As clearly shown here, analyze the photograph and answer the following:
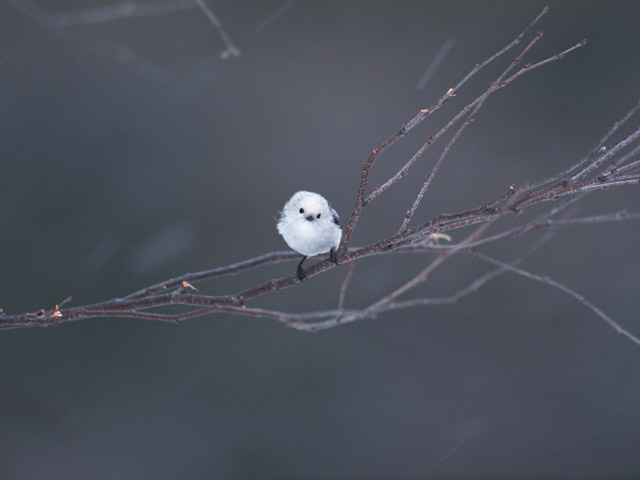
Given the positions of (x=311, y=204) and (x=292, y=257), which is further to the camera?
(x=311, y=204)

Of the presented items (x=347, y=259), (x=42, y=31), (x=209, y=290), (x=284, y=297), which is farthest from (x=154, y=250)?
(x=347, y=259)

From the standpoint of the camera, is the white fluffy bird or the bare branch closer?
the bare branch

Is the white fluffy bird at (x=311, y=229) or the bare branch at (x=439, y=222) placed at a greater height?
the white fluffy bird at (x=311, y=229)

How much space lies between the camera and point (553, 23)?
2668mm

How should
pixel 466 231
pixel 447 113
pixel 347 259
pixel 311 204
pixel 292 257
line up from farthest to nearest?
pixel 466 231
pixel 447 113
pixel 311 204
pixel 292 257
pixel 347 259

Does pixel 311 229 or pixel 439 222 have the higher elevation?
pixel 311 229

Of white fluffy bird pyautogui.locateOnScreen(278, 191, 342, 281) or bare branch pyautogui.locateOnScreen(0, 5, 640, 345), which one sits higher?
white fluffy bird pyautogui.locateOnScreen(278, 191, 342, 281)

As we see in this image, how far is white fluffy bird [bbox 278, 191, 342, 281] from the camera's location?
4.54 ft

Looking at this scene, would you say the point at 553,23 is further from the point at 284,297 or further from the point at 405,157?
the point at 284,297

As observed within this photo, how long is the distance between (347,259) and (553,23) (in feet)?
7.59

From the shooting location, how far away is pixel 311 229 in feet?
4.57

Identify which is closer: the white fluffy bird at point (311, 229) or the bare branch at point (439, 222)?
the bare branch at point (439, 222)

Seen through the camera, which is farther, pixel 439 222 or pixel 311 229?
pixel 311 229

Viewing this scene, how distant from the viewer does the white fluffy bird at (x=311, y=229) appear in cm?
138
